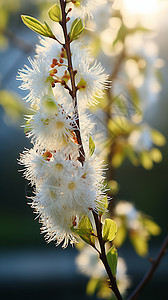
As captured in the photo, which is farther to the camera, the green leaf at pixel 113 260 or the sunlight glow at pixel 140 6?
the sunlight glow at pixel 140 6

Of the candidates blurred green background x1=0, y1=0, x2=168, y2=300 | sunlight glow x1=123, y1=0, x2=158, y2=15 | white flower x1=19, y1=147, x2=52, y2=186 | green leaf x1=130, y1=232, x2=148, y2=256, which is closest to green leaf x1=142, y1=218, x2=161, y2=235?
green leaf x1=130, y1=232, x2=148, y2=256

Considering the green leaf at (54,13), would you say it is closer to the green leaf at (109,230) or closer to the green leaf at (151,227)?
the green leaf at (109,230)

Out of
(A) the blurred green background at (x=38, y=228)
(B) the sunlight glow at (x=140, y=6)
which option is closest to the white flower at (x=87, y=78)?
(B) the sunlight glow at (x=140, y=6)

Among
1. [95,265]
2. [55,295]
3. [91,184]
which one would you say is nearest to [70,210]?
[91,184]

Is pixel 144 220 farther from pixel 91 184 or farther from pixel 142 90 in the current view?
pixel 91 184

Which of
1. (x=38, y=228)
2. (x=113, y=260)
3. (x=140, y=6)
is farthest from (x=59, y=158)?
(x=38, y=228)

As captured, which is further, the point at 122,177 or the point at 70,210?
the point at 122,177

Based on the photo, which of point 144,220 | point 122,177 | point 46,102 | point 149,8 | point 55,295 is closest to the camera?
point 46,102

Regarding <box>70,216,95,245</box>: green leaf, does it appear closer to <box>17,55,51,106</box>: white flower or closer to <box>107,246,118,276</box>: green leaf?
<box>107,246,118,276</box>: green leaf
